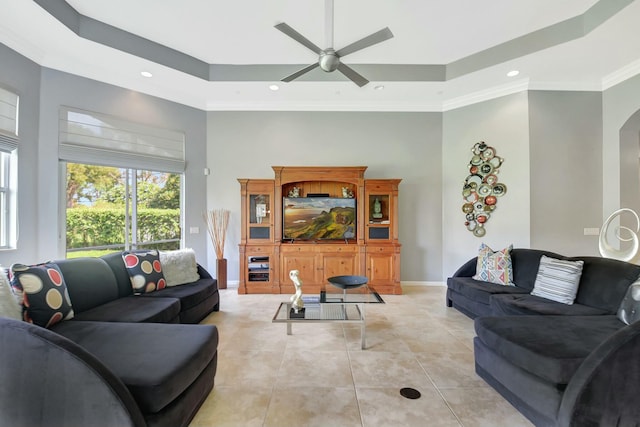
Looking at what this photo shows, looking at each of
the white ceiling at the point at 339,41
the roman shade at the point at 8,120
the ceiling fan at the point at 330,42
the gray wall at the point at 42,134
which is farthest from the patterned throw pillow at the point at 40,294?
the ceiling fan at the point at 330,42

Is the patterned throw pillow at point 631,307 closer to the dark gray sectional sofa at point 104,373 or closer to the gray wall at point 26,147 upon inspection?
the dark gray sectional sofa at point 104,373

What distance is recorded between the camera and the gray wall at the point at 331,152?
512cm

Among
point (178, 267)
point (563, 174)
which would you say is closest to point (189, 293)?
point (178, 267)

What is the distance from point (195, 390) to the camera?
5.77ft

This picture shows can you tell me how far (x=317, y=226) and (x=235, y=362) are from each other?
2803mm

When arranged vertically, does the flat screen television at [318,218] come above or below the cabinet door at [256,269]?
above

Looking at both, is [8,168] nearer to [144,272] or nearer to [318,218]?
[144,272]

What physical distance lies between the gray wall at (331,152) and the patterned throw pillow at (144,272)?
1.83 m

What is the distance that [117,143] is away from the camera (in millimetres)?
4211

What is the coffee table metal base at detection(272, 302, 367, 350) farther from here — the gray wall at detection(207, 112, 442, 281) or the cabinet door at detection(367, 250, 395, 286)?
the gray wall at detection(207, 112, 442, 281)

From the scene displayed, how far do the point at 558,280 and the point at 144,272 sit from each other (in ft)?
15.5

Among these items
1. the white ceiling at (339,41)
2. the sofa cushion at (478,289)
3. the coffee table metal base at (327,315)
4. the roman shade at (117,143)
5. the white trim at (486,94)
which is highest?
the white ceiling at (339,41)

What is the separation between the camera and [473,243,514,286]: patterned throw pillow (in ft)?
11.5

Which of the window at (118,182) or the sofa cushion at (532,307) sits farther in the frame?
the window at (118,182)
